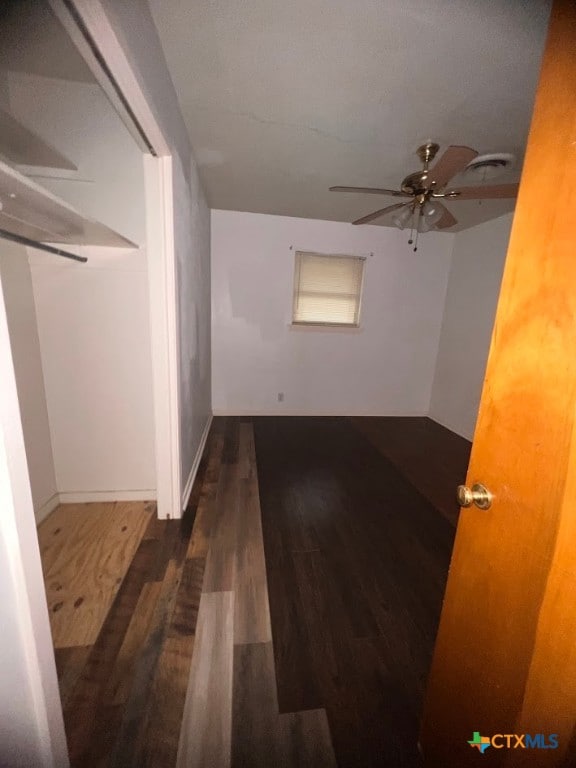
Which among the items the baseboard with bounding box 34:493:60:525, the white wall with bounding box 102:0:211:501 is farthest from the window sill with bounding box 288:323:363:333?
the baseboard with bounding box 34:493:60:525

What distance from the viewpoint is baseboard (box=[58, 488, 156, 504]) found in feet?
6.28

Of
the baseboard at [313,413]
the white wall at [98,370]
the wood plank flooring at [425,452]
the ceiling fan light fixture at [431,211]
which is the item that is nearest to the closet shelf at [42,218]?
the white wall at [98,370]

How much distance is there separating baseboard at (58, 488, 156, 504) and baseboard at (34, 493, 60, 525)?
0.03 metres

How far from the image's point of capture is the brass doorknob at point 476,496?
0.63m

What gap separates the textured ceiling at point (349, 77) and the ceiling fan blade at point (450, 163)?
0.35m

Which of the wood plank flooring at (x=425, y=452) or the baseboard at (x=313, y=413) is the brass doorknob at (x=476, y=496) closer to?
the wood plank flooring at (x=425, y=452)

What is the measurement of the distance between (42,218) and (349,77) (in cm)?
161

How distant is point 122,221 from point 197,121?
81cm

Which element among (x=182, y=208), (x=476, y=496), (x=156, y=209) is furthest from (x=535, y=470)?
(x=182, y=208)

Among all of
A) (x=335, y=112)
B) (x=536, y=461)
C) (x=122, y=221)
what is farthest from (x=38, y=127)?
(x=536, y=461)

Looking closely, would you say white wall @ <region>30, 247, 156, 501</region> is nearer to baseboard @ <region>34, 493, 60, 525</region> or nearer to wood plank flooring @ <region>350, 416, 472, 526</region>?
baseboard @ <region>34, 493, 60, 525</region>

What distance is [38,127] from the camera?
1.50 m

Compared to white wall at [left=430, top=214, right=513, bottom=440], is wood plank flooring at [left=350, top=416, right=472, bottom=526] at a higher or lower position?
lower

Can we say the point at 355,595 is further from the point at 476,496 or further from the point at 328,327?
the point at 328,327
